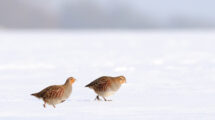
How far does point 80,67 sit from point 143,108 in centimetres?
662

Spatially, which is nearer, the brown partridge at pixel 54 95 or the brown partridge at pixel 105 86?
the brown partridge at pixel 54 95

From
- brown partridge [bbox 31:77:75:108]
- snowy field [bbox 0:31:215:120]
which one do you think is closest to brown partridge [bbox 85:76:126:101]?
snowy field [bbox 0:31:215:120]

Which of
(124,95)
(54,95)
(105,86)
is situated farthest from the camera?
(124,95)

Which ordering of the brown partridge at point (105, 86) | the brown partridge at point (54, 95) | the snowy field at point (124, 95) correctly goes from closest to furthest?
the snowy field at point (124, 95) → the brown partridge at point (54, 95) → the brown partridge at point (105, 86)

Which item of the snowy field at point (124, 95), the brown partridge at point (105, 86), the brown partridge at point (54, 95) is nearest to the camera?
the snowy field at point (124, 95)

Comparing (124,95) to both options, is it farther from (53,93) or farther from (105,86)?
(53,93)

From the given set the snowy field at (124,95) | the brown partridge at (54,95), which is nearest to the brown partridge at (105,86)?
the snowy field at (124,95)

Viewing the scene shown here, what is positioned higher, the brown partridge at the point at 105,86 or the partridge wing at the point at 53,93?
the brown partridge at the point at 105,86

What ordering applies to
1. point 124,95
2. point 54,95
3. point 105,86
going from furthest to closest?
point 124,95 < point 105,86 < point 54,95

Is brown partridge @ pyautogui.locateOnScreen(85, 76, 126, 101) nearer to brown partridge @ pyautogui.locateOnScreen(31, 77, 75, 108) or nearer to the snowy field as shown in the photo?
the snowy field

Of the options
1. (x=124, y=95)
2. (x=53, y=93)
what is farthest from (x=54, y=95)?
(x=124, y=95)

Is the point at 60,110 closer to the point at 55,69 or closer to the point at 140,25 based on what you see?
the point at 55,69

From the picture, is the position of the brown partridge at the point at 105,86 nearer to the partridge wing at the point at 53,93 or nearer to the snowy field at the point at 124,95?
the snowy field at the point at 124,95

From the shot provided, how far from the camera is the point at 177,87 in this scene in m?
8.37
